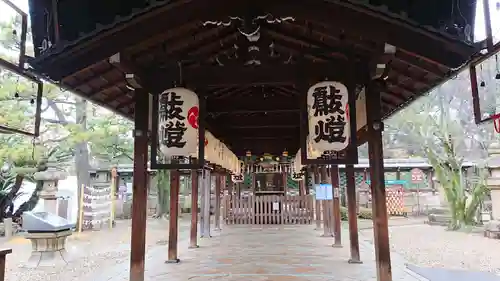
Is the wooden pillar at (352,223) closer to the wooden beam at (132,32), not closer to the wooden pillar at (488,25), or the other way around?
the wooden pillar at (488,25)

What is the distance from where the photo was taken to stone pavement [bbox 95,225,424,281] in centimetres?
704

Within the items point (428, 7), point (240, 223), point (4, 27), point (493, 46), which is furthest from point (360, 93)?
point (4, 27)

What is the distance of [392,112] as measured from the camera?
8453mm

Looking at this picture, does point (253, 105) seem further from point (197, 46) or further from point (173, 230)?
point (173, 230)

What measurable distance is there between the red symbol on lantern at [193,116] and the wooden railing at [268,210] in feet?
43.7

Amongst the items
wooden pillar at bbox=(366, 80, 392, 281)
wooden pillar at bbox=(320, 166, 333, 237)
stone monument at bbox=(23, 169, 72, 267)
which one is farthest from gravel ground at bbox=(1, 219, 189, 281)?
wooden pillar at bbox=(320, 166, 333, 237)

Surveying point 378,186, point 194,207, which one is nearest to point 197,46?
point 378,186

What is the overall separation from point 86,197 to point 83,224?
126 centimetres

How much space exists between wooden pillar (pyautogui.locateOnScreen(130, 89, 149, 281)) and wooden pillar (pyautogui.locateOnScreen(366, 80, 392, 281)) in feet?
11.6

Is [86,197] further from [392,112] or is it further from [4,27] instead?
[392,112]

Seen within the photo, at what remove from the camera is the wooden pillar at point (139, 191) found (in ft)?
19.2

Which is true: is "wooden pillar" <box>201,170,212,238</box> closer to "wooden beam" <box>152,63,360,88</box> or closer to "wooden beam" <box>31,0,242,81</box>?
"wooden beam" <box>152,63,360,88</box>

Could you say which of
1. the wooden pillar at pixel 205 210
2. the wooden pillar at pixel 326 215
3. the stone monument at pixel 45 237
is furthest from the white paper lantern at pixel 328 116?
the wooden pillar at pixel 205 210

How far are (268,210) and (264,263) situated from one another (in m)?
10.4
